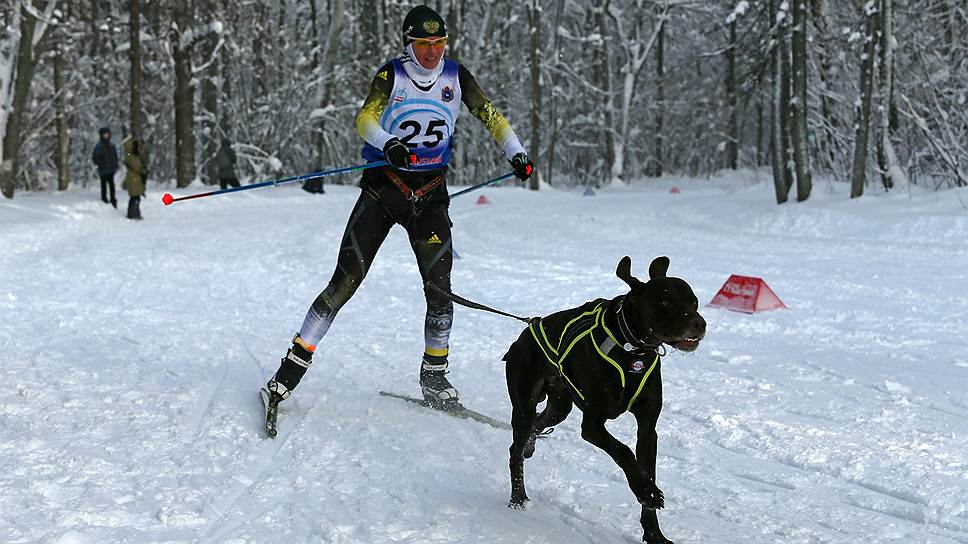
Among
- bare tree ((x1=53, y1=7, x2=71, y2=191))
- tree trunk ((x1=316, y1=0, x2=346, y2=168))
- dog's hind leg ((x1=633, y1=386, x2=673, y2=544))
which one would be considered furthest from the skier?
tree trunk ((x1=316, y1=0, x2=346, y2=168))

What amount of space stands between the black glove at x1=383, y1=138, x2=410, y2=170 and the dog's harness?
52.1 inches

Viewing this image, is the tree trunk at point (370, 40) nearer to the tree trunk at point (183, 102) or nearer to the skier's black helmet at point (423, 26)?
the tree trunk at point (183, 102)

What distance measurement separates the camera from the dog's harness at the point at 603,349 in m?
3.15

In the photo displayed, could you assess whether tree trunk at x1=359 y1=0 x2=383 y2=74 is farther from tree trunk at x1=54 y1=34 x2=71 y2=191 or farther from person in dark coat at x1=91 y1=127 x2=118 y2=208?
person in dark coat at x1=91 y1=127 x2=118 y2=208

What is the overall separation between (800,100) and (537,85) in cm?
1504

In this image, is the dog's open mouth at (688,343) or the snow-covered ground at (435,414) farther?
the snow-covered ground at (435,414)

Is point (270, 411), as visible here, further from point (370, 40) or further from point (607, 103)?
point (607, 103)

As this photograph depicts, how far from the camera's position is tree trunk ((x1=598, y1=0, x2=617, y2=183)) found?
1394 inches

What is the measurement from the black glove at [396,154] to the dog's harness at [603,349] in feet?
4.34

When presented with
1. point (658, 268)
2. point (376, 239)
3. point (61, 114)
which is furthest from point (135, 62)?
point (658, 268)

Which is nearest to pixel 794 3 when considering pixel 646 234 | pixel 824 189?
pixel 824 189

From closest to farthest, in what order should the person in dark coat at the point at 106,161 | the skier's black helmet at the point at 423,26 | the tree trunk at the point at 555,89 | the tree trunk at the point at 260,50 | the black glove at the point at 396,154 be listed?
the black glove at the point at 396,154, the skier's black helmet at the point at 423,26, the person in dark coat at the point at 106,161, the tree trunk at the point at 260,50, the tree trunk at the point at 555,89

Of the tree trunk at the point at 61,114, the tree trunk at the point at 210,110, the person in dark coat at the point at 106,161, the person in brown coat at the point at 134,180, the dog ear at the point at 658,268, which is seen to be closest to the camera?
the dog ear at the point at 658,268

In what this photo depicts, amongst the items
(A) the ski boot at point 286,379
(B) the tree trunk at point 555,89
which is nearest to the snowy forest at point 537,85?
(B) the tree trunk at point 555,89
